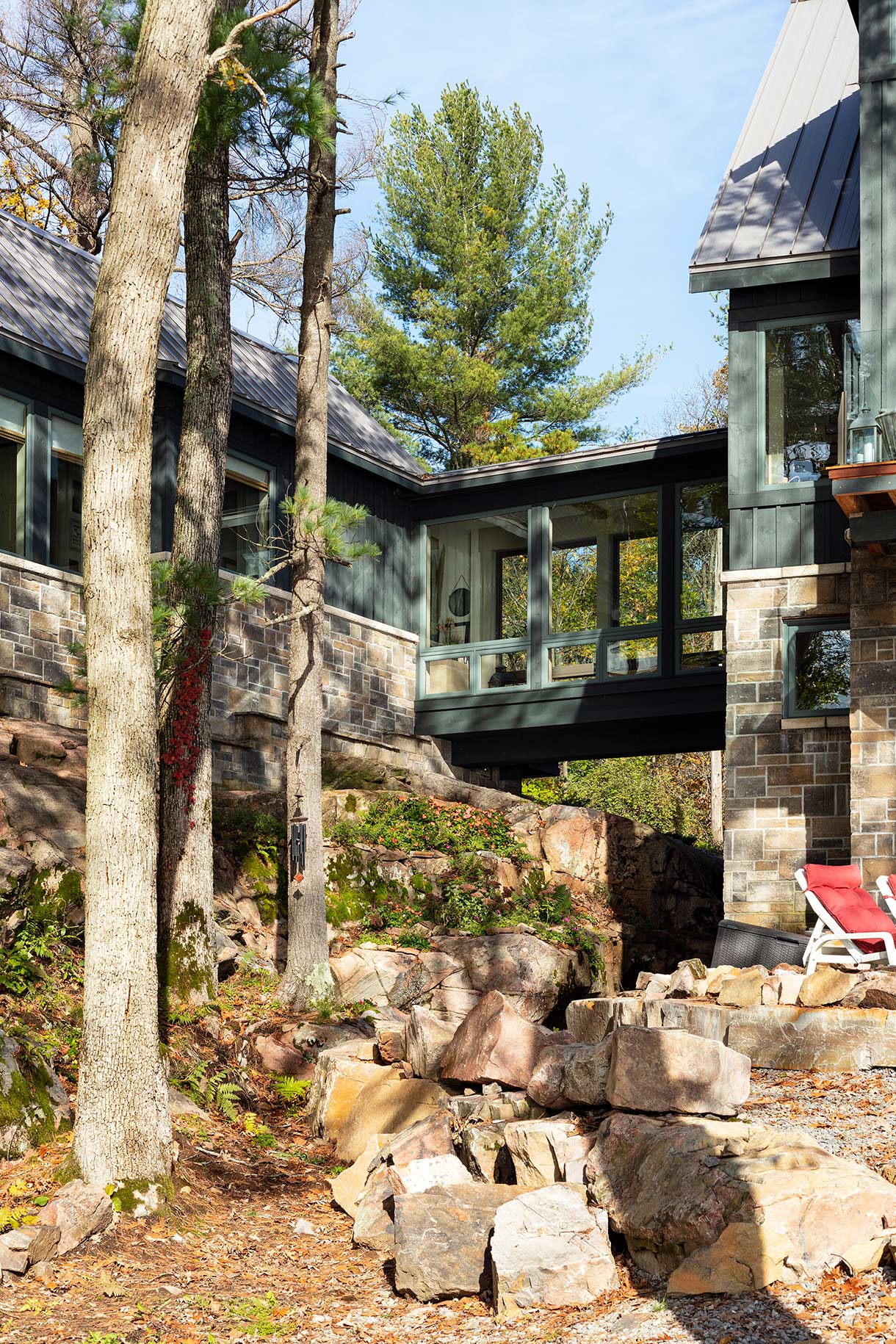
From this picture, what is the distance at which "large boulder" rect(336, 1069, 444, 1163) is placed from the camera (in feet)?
27.7

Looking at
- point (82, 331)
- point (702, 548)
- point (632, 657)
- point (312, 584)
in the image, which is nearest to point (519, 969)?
point (312, 584)

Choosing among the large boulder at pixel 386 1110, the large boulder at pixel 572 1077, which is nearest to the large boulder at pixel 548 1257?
the large boulder at pixel 572 1077

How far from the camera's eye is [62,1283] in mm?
6258

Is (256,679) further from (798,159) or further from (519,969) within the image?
(798,159)

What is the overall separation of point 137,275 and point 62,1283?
200 inches

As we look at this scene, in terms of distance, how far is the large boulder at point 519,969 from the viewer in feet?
40.2

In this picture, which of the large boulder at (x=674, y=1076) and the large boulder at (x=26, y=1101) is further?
the large boulder at (x=26, y=1101)

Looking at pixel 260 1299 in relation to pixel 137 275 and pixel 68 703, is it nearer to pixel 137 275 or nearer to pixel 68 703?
pixel 137 275

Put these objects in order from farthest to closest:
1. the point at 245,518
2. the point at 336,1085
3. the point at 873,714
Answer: the point at 245,518, the point at 873,714, the point at 336,1085

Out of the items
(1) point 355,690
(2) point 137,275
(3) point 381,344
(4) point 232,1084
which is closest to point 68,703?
(1) point 355,690

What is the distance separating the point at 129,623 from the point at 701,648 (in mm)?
10179

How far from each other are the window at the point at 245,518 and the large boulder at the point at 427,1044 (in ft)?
27.5

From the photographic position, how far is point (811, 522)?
13.4 m

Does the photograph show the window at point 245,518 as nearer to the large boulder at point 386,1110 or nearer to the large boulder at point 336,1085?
the large boulder at point 336,1085
